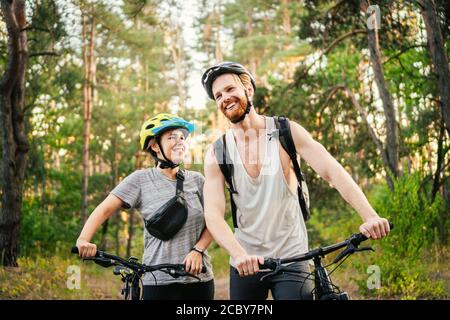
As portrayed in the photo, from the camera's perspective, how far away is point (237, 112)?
3082mm

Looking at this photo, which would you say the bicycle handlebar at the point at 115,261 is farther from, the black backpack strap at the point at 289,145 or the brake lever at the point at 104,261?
the black backpack strap at the point at 289,145

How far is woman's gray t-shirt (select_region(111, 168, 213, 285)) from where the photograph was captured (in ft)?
11.3

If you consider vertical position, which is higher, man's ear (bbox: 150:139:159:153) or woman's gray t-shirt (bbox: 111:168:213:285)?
man's ear (bbox: 150:139:159:153)

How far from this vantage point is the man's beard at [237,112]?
10.1 feet

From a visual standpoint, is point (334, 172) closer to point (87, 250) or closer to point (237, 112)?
point (237, 112)

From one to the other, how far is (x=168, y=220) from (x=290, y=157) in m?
0.93

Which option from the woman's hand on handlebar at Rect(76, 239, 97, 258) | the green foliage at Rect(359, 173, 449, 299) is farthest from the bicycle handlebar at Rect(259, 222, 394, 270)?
the green foliage at Rect(359, 173, 449, 299)

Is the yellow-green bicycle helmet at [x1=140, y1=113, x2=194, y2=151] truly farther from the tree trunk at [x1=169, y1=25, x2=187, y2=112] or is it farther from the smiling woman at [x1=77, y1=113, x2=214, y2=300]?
the tree trunk at [x1=169, y1=25, x2=187, y2=112]

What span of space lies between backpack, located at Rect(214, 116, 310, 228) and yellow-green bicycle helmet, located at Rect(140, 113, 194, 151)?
2.11 feet

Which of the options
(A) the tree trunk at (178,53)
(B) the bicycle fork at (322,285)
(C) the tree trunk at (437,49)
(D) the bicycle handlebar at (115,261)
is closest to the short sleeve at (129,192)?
(D) the bicycle handlebar at (115,261)

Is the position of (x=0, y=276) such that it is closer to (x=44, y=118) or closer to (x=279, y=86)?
(x=279, y=86)

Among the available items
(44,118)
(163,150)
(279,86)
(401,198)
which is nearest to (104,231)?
(44,118)

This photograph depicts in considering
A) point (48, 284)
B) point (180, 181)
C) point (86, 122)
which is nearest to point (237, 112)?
point (180, 181)

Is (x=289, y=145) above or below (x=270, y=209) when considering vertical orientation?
above
